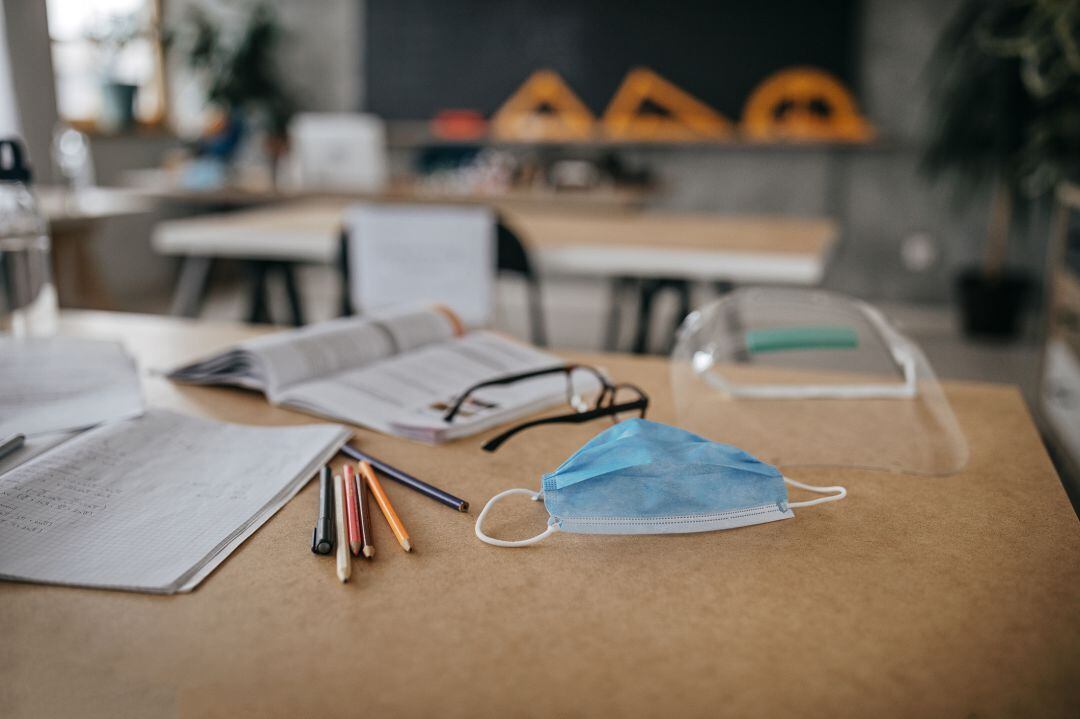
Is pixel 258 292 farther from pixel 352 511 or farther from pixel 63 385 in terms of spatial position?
pixel 352 511

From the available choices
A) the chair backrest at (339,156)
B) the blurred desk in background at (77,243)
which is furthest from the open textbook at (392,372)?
the chair backrest at (339,156)

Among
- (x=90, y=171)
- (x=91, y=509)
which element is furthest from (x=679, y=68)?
(x=91, y=509)

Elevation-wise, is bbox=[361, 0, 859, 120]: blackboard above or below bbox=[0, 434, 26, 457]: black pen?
above

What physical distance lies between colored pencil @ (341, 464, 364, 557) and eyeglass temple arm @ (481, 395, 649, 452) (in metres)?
0.14

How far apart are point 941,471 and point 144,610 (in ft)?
2.11

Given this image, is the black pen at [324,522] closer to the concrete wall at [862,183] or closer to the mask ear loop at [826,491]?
the mask ear loop at [826,491]

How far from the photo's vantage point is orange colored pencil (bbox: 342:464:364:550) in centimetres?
61

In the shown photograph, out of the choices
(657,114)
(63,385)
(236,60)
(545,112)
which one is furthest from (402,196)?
(63,385)

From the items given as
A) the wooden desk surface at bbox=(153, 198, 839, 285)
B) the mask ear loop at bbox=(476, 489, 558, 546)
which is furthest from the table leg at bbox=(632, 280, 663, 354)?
the mask ear loop at bbox=(476, 489, 558, 546)

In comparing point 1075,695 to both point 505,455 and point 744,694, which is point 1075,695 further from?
point 505,455

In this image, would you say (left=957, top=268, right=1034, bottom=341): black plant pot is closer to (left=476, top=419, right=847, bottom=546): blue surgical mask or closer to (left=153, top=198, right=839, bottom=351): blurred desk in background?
(left=153, top=198, right=839, bottom=351): blurred desk in background

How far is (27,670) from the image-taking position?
1.59 feet

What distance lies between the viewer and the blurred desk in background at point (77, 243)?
10.8ft

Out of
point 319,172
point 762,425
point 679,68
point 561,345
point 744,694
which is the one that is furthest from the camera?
point 679,68
